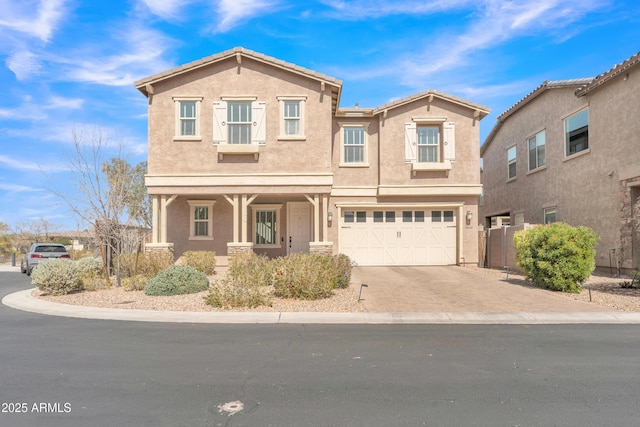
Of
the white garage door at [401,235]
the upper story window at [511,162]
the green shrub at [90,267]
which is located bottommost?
the green shrub at [90,267]

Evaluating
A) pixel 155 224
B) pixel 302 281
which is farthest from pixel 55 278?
pixel 302 281

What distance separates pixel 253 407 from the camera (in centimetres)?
456

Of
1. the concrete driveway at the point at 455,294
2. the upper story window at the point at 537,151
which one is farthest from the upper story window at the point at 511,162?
the concrete driveway at the point at 455,294

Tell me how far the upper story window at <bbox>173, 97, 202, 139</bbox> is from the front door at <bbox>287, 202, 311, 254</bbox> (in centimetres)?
504

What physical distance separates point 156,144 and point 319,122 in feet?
20.6

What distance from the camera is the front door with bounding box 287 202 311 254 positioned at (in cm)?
1934

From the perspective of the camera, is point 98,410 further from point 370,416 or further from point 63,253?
point 63,253

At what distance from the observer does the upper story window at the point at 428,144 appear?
19.0 meters

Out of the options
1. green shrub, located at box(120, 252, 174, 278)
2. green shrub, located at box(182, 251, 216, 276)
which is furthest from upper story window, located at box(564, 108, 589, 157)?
green shrub, located at box(120, 252, 174, 278)

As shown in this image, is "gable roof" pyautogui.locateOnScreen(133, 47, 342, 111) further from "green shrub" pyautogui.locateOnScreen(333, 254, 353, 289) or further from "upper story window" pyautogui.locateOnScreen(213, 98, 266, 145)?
"green shrub" pyautogui.locateOnScreen(333, 254, 353, 289)

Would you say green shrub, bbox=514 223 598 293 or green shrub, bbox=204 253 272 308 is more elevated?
green shrub, bbox=514 223 598 293

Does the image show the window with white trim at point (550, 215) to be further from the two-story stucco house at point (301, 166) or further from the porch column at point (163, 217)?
the porch column at point (163, 217)

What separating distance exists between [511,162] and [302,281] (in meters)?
17.2

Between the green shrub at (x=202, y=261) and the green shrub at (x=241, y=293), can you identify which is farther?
the green shrub at (x=202, y=261)
